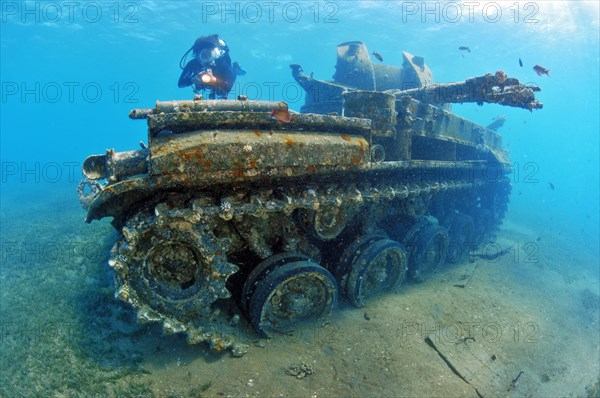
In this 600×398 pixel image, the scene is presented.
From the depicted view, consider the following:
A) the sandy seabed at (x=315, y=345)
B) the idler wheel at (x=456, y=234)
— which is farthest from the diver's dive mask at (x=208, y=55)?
the idler wheel at (x=456, y=234)

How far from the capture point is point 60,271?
266 inches

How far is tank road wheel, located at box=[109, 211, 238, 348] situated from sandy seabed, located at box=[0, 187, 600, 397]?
73cm

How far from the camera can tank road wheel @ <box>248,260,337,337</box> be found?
4492mm

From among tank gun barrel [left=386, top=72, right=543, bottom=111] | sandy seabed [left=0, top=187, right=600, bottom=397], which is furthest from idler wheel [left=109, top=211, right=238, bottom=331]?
tank gun barrel [left=386, top=72, right=543, bottom=111]

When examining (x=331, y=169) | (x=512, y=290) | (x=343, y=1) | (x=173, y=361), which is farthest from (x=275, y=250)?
(x=343, y=1)

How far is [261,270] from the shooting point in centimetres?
468

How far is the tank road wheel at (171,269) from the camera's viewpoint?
3674 millimetres

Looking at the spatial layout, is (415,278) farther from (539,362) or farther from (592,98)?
(592,98)

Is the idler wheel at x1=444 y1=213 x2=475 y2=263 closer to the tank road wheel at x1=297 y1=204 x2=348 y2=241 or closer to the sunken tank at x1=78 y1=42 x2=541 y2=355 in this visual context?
the sunken tank at x1=78 y1=42 x2=541 y2=355

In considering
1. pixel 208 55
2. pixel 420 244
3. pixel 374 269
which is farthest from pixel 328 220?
pixel 208 55

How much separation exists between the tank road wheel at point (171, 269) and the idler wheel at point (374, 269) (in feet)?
7.55

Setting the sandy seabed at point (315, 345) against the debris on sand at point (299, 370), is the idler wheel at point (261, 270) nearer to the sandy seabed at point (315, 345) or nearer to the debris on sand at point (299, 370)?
the sandy seabed at point (315, 345)

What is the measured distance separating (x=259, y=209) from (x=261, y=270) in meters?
1.01

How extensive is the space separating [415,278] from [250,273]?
4.01 m
